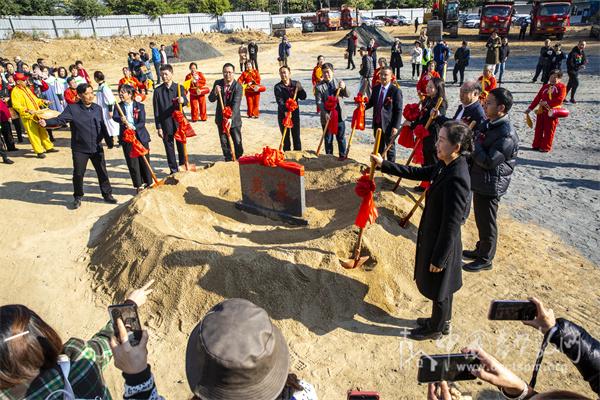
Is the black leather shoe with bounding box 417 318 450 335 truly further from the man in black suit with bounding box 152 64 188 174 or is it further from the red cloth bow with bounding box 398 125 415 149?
the man in black suit with bounding box 152 64 188 174

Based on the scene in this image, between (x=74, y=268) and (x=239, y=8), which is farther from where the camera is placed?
(x=239, y=8)

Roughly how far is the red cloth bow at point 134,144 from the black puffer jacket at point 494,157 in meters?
5.22

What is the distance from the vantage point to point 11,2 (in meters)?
31.1

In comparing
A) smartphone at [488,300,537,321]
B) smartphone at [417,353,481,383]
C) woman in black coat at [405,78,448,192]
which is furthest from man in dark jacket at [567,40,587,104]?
smartphone at [417,353,481,383]

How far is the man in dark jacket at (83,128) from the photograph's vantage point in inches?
267

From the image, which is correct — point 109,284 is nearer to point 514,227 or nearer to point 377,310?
point 377,310

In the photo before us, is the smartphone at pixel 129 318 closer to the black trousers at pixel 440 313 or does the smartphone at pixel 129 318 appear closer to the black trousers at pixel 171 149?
the black trousers at pixel 440 313

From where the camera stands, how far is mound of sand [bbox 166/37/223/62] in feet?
90.7

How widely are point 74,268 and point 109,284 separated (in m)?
0.83

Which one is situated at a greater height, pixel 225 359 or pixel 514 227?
pixel 225 359

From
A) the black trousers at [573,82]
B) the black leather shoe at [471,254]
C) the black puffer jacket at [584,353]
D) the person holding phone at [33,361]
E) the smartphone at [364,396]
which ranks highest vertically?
the person holding phone at [33,361]

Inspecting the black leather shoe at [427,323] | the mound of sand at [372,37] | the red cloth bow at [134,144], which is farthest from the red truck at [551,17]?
the black leather shoe at [427,323]

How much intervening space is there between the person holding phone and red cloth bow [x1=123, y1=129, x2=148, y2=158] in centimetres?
550

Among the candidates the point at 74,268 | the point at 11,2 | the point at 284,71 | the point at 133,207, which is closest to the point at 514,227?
the point at 284,71
